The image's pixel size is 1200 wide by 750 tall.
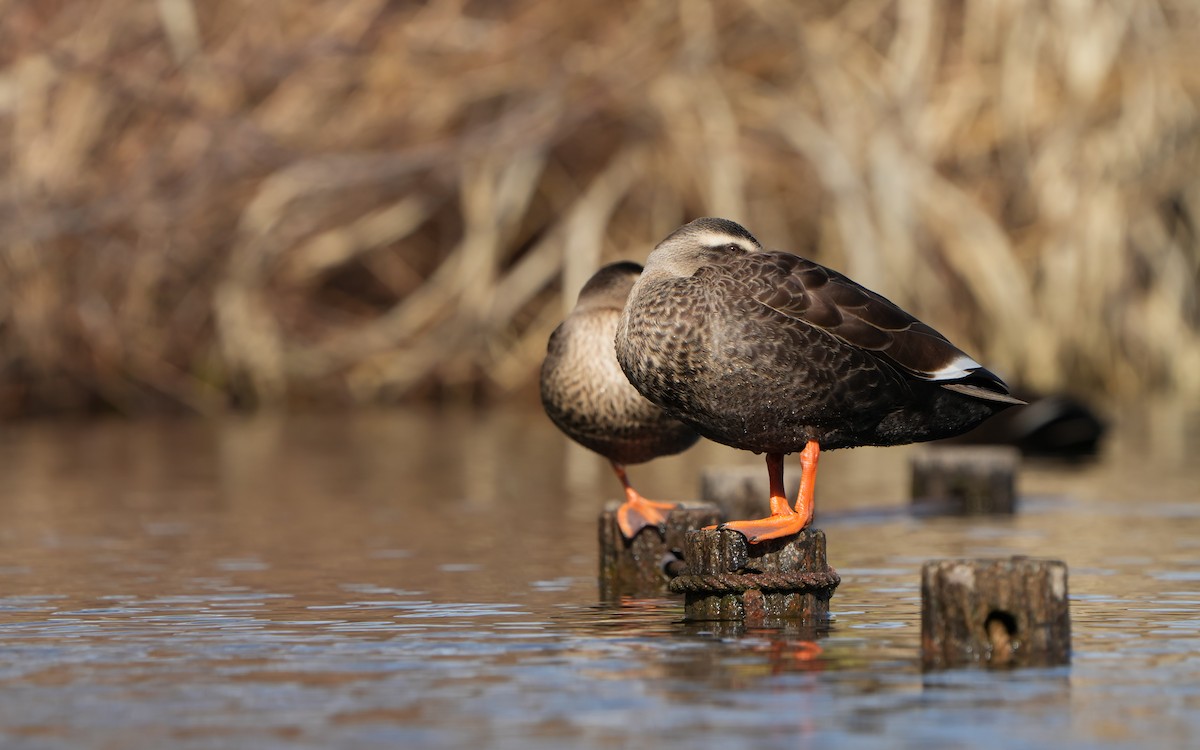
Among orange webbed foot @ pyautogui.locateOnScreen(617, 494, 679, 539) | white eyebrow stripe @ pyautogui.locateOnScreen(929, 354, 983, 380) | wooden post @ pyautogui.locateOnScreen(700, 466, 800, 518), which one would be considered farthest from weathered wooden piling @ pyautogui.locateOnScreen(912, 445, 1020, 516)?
white eyebrow stripe @ pyautogui.locateOnScreen(929, 354, 983, 380)

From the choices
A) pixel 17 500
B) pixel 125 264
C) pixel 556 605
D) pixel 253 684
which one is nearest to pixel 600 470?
pixel 17 500

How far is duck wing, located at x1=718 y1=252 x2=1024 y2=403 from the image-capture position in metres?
5.55

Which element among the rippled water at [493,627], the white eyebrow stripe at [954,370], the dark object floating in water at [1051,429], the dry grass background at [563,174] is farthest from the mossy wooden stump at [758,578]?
the dry grass background at [563,174]

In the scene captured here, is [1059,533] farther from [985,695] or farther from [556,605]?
[985,695]

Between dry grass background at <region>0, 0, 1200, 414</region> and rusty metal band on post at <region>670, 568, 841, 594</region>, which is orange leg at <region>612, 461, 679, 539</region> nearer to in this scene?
rusty metal band on post at <region>670, 568, 841, 594</region>

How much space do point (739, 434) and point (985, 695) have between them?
1380 millimetres

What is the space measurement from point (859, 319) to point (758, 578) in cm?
77

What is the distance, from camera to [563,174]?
17.6 meters

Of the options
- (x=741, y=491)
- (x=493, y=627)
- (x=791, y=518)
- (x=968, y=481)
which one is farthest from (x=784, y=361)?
(x=968, y=481)

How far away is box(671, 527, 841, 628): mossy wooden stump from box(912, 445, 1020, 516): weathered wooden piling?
12.0 feet

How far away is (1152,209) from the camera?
1684cm

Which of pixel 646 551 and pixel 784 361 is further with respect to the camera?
pixel 646 551

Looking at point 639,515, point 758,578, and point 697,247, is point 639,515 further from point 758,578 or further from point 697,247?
point 697,247

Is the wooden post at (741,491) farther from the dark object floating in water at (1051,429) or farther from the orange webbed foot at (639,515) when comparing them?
the dark object floating in water at (1051,429)
